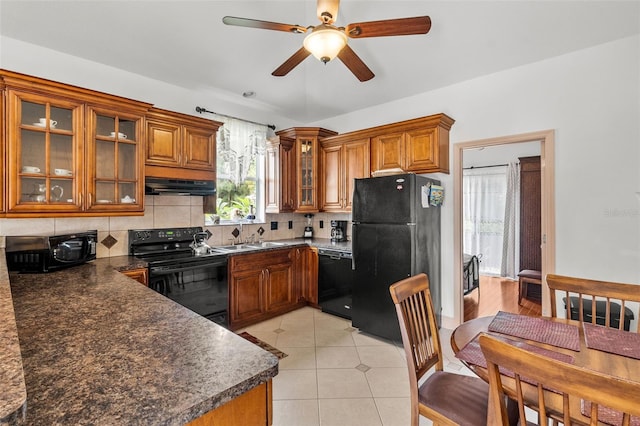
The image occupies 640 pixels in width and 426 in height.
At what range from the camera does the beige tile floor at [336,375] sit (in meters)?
1.96

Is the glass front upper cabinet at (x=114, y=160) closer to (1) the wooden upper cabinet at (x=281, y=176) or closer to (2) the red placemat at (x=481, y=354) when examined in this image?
(1) the wooden upper cabinet at (x=281, y=176)

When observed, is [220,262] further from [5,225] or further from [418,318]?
[418,318]

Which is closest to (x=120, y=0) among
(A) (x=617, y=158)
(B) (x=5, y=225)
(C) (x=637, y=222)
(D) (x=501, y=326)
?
(B) (x=5, y=225)

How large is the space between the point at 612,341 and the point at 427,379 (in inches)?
32.1

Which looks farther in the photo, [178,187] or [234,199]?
[234,199]

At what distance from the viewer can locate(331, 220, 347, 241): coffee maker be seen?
4.22m

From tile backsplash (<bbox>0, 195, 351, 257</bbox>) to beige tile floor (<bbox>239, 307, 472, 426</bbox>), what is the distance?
1250 mm

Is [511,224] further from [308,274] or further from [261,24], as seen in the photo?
[261,24]

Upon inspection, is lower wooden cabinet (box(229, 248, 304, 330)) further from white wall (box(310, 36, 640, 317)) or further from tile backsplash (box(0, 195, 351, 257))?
white wall (box(310, 36, 640, 317))

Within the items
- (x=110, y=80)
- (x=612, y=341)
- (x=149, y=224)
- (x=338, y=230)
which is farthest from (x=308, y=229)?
(x=612, y=341)

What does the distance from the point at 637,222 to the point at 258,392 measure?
3.18 metres

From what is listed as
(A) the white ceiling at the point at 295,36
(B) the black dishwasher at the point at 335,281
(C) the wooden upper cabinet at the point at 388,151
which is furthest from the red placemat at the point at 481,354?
(C) the wooden upper cabinet at the point at 388,151

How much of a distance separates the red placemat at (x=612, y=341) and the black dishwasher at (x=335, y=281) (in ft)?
7.05

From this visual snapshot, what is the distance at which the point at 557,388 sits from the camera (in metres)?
0.76
